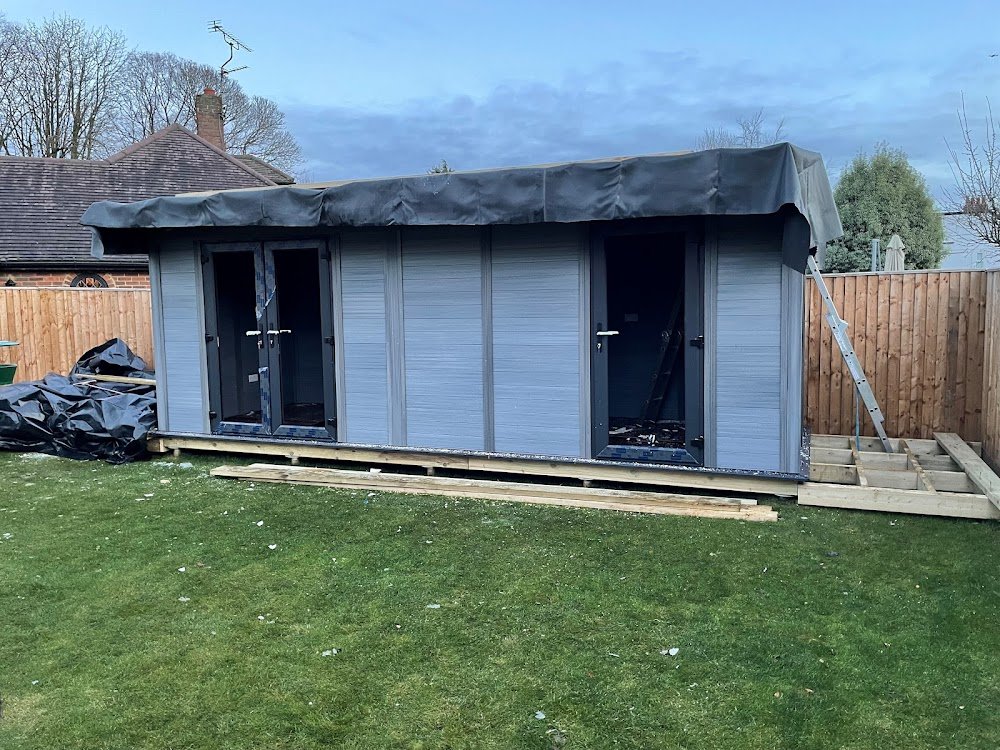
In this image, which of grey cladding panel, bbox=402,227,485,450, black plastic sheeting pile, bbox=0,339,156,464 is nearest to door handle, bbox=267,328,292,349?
grey cladding panel, bbox=402,227,485,450

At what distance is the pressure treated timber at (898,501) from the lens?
5.16 m

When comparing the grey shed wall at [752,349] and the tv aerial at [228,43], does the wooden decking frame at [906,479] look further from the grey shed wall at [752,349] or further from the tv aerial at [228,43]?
the tv aerial at [228,43]

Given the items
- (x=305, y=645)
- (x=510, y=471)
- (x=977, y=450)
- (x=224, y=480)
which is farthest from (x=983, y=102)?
(x=305, y=645)

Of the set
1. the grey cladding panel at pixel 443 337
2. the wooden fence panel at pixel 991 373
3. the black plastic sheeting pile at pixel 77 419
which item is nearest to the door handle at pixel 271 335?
the grey cladding panel at pixel 443 337

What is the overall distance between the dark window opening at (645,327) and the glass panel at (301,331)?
11.7 ft

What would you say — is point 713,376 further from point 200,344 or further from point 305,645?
point 200,344

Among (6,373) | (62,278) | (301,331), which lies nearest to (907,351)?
(301,331)

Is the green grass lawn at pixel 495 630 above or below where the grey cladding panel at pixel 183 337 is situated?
below

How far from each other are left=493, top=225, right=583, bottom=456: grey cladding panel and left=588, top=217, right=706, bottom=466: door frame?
133 mm

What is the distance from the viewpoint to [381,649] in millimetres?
3428

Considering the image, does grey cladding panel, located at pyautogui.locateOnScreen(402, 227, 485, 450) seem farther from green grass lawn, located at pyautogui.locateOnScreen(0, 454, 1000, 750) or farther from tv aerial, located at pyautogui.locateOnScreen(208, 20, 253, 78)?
tv aerial, located at pyautogui.locateOnScreen(208, 20, 253, 78)

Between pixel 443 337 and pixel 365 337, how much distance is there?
77 cm

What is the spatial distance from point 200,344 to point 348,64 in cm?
808

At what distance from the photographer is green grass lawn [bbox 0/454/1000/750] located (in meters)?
2.82
